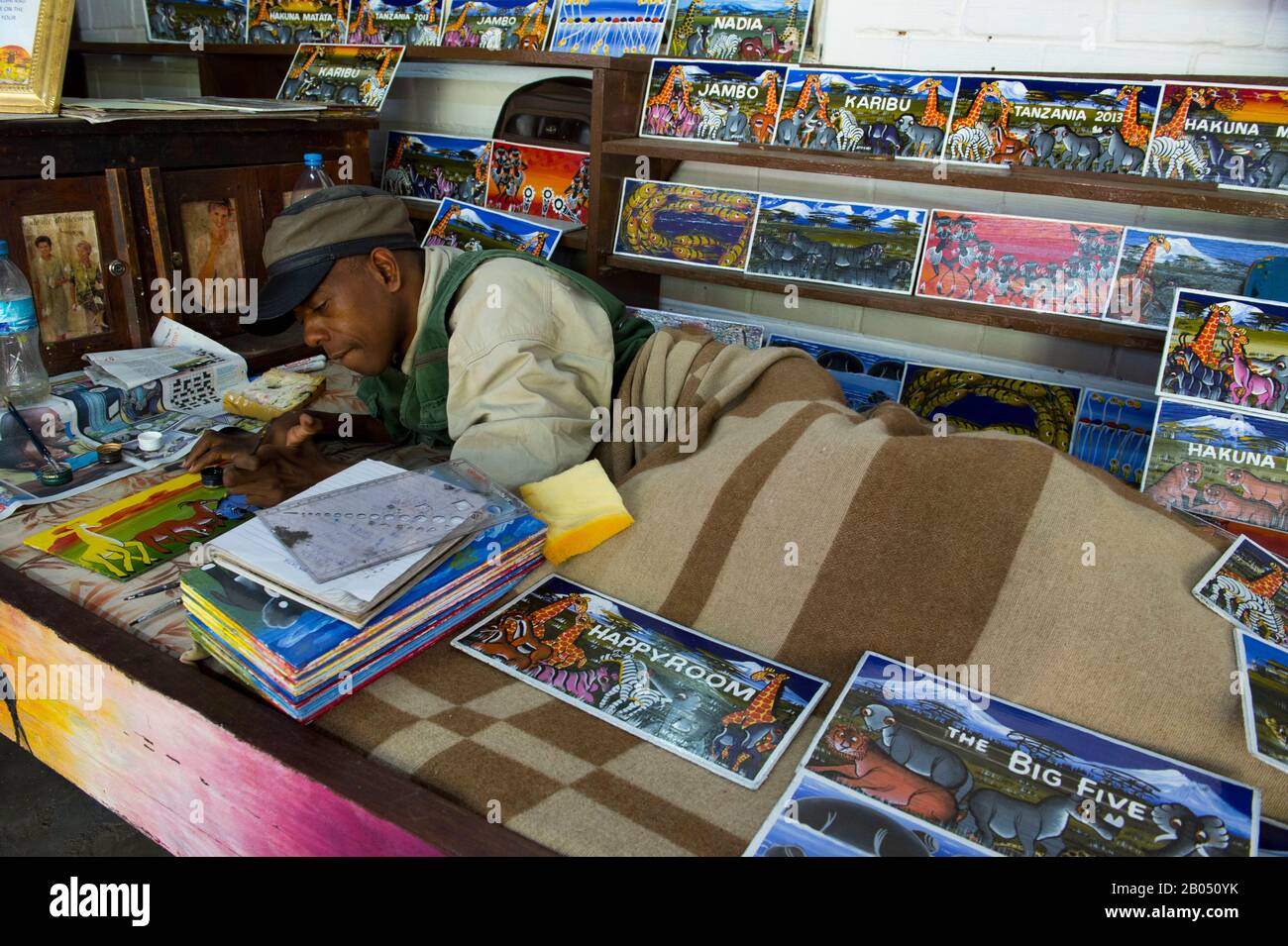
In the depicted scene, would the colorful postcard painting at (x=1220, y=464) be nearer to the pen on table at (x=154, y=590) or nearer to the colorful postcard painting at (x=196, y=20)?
the pen on table at (x=154, y=590)

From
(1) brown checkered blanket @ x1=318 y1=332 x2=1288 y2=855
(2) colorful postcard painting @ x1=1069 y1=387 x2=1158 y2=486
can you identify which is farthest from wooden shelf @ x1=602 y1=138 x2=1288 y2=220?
(1) brown checkered blanket @ x1=318 y1=332 x2=1288 y2=855

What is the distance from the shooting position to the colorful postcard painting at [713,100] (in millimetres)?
2219

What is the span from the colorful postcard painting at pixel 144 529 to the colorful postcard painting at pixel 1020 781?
3.68ft

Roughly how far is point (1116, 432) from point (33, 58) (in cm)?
258

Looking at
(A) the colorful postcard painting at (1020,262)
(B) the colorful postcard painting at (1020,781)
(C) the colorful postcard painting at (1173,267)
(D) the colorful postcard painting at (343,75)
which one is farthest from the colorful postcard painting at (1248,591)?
(D) the colorful postcard painting at (343,75)

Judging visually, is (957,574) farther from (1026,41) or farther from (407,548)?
(1026,41)

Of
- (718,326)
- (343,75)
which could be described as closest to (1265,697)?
(718,326)

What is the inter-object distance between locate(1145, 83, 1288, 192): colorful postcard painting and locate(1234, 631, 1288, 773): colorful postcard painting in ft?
3.72

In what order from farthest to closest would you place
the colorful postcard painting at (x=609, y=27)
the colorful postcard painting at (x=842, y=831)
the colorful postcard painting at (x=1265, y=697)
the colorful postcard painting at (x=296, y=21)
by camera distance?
the colorful postcard painting at (x=296, y=21)
the colorful postcard painting at (x=609, y=27)
the colorful postcard painting at (x=1265, y=697)
the colorful postcard painting at (x=842, y=831)

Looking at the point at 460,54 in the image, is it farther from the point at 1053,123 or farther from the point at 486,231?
the point at 1053,123

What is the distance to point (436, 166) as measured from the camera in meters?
2.79
